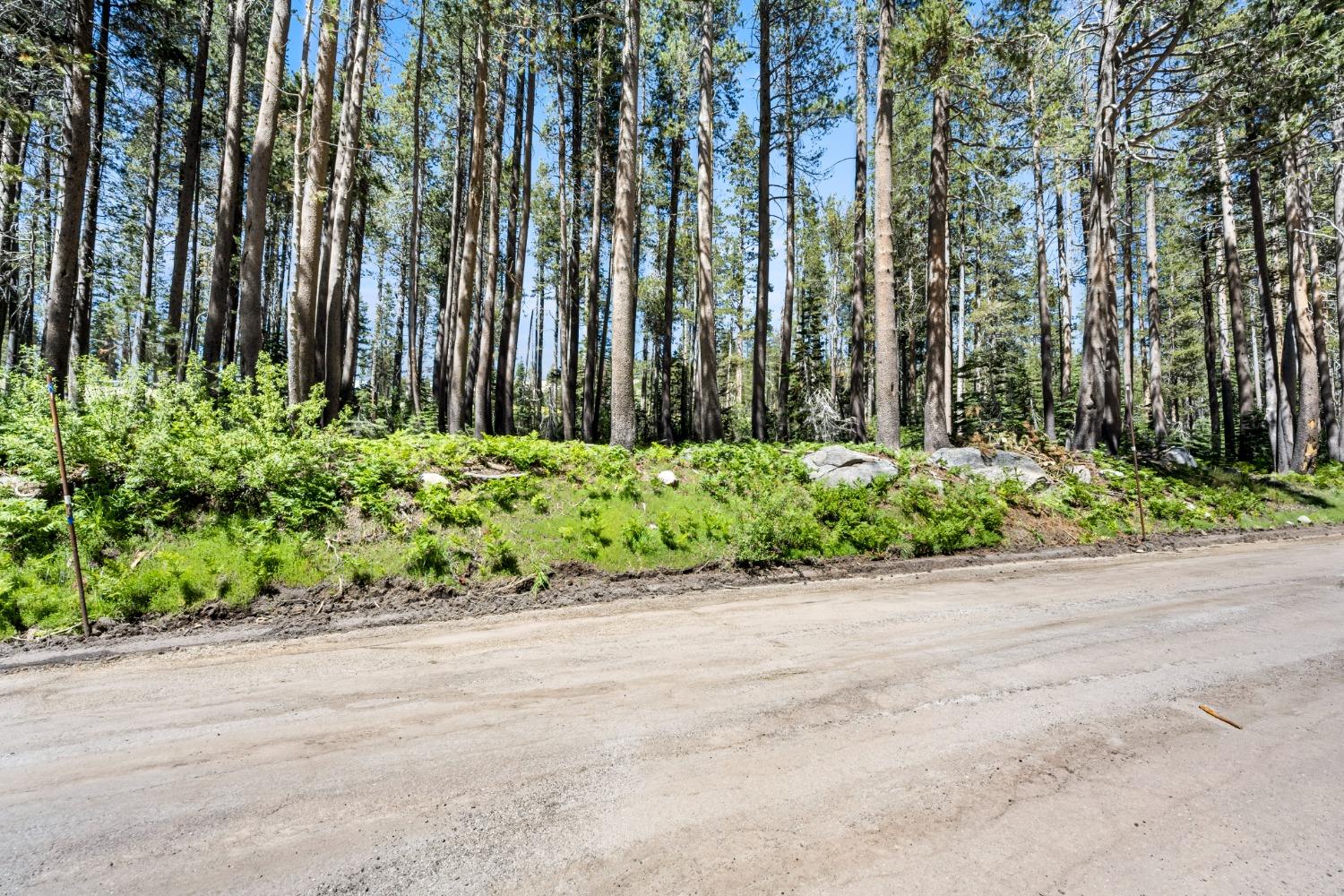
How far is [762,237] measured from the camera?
1598 cm

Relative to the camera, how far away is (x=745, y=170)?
867 inches

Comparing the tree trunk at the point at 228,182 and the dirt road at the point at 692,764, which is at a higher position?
the tree trunk at the point at 228,182

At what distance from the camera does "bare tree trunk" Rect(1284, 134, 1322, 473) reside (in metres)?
16.4

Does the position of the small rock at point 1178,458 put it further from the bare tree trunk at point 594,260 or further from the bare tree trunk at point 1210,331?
the bare tree trunk at point 594,260

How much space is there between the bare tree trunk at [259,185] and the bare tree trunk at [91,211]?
4475 millimetres

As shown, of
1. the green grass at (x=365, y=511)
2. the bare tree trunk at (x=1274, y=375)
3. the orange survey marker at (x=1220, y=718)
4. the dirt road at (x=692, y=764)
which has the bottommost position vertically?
the orange survey marker at (x=1220, y=718)

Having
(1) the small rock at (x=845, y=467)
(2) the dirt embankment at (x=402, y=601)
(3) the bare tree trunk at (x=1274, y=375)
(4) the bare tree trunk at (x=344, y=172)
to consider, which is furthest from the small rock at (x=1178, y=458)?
(4) the bare tree trunk at (x=344, y=172)

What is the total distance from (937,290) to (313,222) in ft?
43.5

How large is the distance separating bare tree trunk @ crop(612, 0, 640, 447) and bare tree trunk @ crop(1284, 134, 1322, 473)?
64.9 ft

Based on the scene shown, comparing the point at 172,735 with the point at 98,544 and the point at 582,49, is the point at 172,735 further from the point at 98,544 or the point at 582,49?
the point at 582,49

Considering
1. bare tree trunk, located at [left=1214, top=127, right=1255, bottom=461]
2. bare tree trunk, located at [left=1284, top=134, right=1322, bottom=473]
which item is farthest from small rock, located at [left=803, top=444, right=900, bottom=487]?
bare tree trunk, located at [left=1214, top=127, right=1255, bottom=461]

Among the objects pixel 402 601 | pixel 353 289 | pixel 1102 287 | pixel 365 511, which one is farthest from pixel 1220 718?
pixel 353 289

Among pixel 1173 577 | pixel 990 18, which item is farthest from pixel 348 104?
pixel 1173 577

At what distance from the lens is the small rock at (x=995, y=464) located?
1068 centimetres
